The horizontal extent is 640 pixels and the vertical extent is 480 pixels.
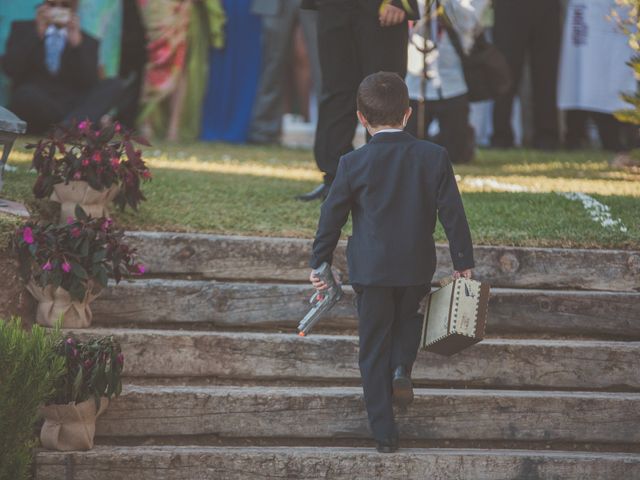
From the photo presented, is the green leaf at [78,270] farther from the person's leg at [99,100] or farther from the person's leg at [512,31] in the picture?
the person's leg at [512,31]

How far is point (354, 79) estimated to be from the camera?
21.8ft

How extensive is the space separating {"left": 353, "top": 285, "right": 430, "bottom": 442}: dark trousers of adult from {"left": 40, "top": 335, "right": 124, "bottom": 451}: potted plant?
95 centimetres

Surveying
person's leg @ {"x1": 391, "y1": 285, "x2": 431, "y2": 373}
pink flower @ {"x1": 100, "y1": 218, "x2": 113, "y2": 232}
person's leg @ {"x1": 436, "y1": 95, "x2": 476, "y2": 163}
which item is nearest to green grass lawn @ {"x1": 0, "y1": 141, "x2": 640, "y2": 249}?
person's leg @ {"x1": 436, "y1": 95, "x2": 476, "y2": 163}

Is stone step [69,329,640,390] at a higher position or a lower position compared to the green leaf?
lower

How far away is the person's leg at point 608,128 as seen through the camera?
11234mm

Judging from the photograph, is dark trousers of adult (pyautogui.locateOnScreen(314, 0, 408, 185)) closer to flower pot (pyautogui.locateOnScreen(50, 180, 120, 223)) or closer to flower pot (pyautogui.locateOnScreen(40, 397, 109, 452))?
flower pot (pyautogui.locateOnScreen(50, 180, 120, 223))

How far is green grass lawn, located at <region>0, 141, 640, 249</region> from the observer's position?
6.00 m

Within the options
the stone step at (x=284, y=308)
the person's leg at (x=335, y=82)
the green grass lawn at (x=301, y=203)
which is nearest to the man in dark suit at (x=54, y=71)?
the green grass lawn at (x=301, y=203)

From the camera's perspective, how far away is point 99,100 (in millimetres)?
10172

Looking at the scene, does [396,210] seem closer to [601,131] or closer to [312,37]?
[312,37]

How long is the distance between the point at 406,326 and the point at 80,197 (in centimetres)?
179

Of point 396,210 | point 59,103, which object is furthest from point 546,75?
point 396,210

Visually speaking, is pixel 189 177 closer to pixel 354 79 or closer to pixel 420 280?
pixel 354 79

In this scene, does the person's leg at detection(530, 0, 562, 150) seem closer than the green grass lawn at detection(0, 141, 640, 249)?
No
